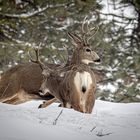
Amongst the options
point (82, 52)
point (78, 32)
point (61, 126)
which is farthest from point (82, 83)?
point (78, 32)

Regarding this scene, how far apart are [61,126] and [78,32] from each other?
11.6m

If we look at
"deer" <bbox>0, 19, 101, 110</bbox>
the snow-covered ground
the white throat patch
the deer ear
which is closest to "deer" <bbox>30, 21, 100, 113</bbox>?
the white throat patch

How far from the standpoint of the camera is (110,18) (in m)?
17.1

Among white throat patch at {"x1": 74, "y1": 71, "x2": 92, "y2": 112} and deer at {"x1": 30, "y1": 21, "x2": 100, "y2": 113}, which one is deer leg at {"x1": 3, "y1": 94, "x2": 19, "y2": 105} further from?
white throat patch at {"x1": 74, "y1": 71, "x2": 92, "y2": 112}

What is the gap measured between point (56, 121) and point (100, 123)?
1.64 ft

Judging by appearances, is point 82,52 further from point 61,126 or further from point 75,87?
point 61,126

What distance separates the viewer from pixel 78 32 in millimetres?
15664

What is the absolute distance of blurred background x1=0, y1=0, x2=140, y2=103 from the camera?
13.4 metres

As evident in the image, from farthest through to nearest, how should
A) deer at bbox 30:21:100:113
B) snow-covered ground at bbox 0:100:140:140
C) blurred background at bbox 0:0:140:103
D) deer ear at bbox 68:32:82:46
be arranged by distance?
blurred background at bbox 0:0:140:103 → deer ear at bbox 68:32:82:46 → deer at bbox 30:21:100:113 → snow-covered ground at bbox 0:100:140:140

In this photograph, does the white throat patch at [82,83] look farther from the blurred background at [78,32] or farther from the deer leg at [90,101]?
the blurred background at [78,32]

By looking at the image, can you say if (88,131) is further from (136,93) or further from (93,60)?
(136,93)

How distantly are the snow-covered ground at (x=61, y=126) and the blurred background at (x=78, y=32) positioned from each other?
25.3 ft

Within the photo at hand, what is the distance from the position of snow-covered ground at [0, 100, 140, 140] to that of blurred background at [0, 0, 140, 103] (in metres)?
7.70

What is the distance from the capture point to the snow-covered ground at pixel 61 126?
3.82m
